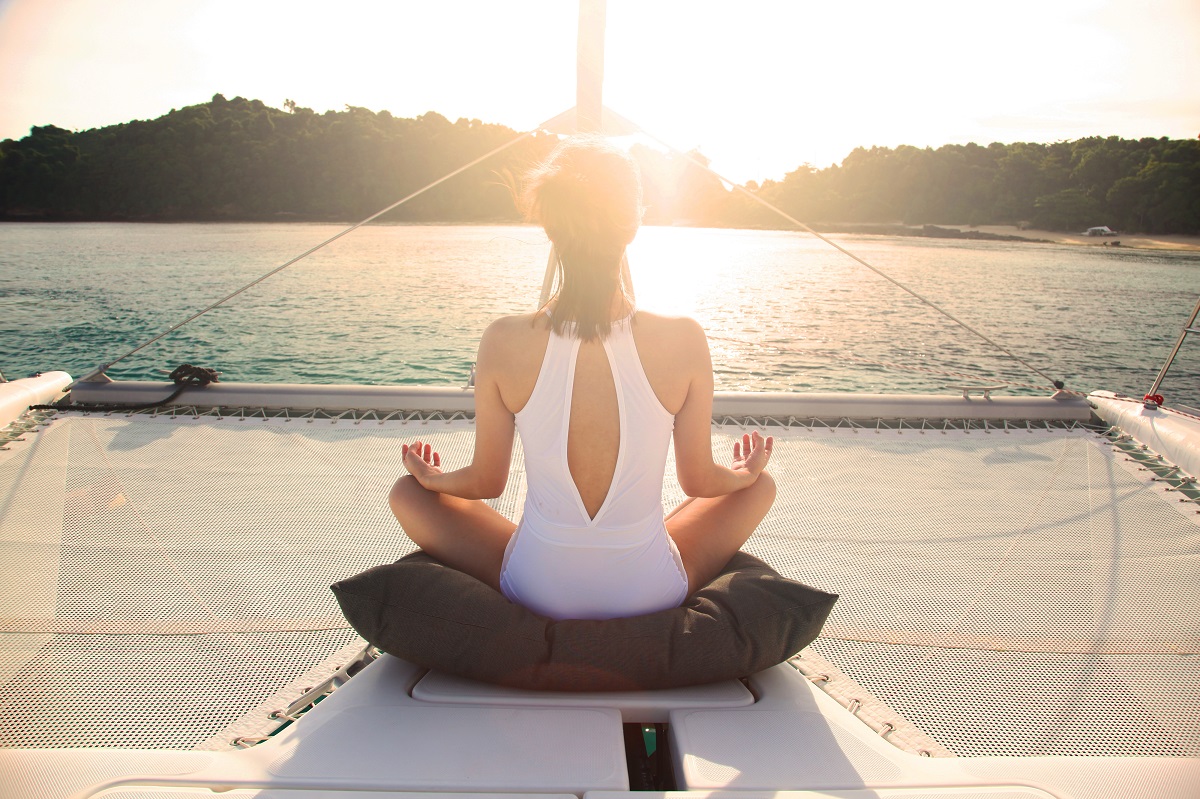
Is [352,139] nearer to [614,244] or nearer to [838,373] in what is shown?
[838,373]

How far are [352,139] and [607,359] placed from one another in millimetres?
26560

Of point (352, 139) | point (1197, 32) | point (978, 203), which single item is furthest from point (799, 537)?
point (978, 203)

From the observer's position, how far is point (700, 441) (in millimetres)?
1172

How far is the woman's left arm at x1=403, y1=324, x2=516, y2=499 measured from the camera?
3.62 ft

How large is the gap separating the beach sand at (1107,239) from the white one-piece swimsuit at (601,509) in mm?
31970

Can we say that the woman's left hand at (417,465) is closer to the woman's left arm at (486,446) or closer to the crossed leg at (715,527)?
the woman's left arm at (486,446)

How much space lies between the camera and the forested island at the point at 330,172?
77.5 ft

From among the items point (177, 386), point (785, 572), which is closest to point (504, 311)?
point (177, 386)

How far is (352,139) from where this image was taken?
24.7 meters

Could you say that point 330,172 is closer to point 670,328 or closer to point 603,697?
point 670,328

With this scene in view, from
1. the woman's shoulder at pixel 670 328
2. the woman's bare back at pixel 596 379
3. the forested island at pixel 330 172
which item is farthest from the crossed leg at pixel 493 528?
the forested island at pixel 330 172

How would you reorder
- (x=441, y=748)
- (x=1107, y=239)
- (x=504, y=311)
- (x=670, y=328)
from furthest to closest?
(x=1107, y=239) → (x=504, y=311) → (x=670, y=328) → (x=441, y=748)

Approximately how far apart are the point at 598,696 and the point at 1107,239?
33.1m

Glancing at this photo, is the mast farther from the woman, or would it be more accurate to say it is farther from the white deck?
the woman
